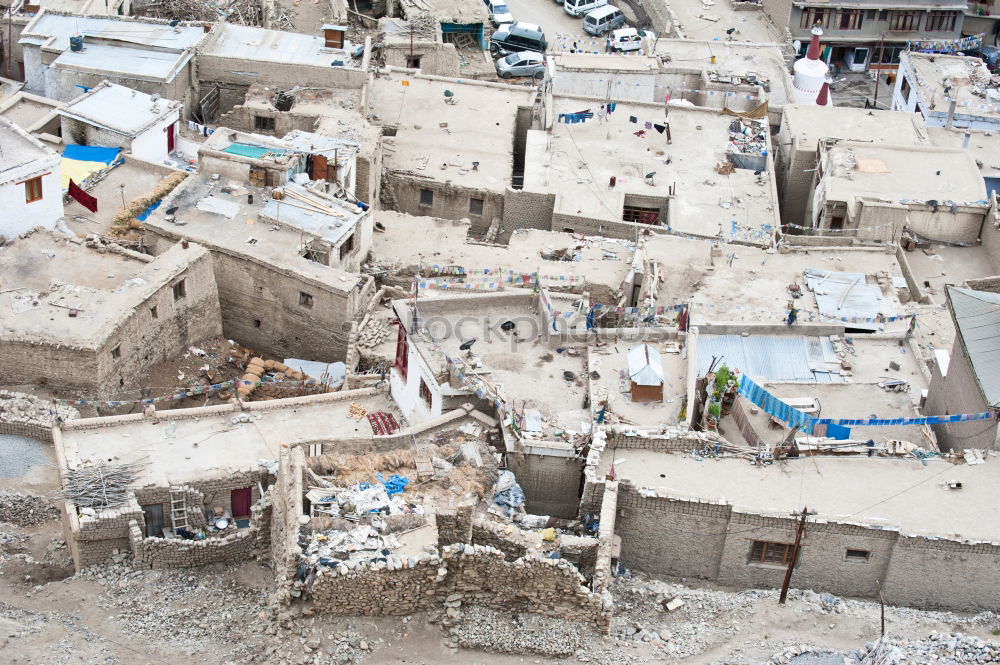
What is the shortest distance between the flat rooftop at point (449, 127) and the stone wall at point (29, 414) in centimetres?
1971

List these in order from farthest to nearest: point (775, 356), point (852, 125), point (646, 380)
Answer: point (852, 125) → point (775, 356) → point (646, 380)

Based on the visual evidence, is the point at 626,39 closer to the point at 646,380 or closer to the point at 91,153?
the point at 91,153

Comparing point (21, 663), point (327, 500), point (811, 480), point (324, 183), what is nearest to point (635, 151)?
point (324, 183)

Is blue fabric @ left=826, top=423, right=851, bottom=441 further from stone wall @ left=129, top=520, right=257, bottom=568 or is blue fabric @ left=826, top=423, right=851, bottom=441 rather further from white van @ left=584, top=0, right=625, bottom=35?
white van @ left=584, top=0, right=625, bottom=35

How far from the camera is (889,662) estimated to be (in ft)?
99.7

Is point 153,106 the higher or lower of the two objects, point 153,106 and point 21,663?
the higher

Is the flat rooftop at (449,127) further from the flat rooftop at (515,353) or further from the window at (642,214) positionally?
the flat rooftop at (515,353)

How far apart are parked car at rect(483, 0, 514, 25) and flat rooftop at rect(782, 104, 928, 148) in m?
23.0

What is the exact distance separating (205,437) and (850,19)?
53305 millimetres

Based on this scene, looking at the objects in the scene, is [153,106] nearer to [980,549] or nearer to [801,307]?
[801,307]

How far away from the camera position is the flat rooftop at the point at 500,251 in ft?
164

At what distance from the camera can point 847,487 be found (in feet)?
119

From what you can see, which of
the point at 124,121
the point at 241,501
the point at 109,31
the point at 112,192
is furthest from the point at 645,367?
the point at 109,31

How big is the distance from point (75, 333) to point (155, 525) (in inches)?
305
